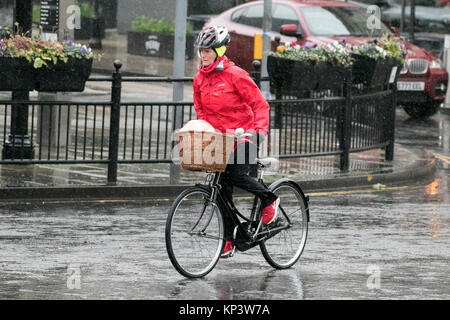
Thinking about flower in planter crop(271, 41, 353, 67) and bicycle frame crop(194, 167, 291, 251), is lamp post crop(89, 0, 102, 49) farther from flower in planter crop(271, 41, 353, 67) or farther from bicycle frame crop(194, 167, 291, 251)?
bicycle frame crop(194, 167, 291, 251)

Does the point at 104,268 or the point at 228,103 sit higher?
the point at 228,103

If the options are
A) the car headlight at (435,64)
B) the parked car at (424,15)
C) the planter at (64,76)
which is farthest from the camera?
the parked car at (424,15)

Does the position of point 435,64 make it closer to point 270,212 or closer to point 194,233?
point 270,212

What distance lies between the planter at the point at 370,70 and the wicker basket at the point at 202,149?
806 cm

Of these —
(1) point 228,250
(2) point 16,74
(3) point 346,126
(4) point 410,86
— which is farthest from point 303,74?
(4) point 410,86

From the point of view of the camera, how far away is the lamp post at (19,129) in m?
13.7

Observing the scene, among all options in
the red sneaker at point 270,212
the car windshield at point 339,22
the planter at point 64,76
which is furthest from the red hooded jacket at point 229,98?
the car windshield at point 339,22

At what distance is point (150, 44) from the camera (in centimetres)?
2973

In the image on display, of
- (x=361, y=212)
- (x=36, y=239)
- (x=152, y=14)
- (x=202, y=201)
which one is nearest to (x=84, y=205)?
(x=36, y=239)

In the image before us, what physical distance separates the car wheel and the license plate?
0.52 metres

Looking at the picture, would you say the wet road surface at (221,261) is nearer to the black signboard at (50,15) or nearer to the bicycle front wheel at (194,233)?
the bicycle front wheel at (194,233)
